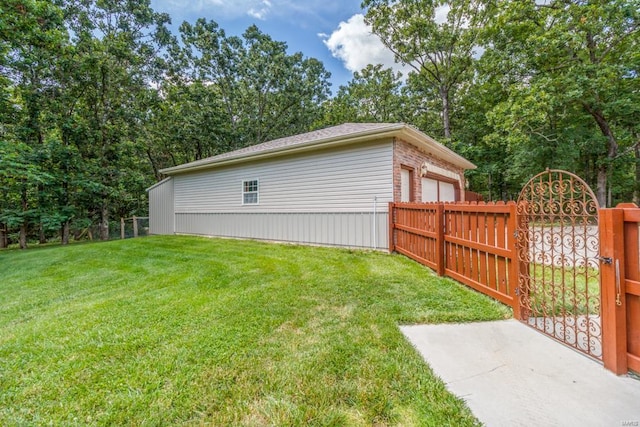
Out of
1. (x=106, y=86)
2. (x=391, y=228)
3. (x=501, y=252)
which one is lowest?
(x=501, y=252)

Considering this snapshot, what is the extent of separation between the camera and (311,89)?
69.1 ft

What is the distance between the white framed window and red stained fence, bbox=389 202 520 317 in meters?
5.97

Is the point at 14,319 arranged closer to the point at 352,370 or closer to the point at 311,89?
the point at 352,370

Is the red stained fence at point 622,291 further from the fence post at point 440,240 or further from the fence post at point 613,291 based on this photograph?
the fence post at point 440,240

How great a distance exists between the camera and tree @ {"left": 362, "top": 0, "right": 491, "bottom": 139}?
17.2m

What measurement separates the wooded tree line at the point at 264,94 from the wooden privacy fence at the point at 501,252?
11213 mm

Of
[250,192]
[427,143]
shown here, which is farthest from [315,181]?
[427,143]

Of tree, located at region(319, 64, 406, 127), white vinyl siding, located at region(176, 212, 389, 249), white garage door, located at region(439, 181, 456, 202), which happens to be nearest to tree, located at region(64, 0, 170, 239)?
white vinyl siding, located at region(176, 212, 389, 249)

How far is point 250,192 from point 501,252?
8393 mm

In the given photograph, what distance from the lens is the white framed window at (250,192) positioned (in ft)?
32.5

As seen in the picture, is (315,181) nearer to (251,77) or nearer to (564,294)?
(564,294)

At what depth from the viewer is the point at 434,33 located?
17609 mm

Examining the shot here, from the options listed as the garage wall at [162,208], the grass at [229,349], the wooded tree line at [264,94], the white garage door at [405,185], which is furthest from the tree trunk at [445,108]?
the garage wall at [162,208]

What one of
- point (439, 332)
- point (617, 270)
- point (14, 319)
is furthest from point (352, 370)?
point (14, 319)
